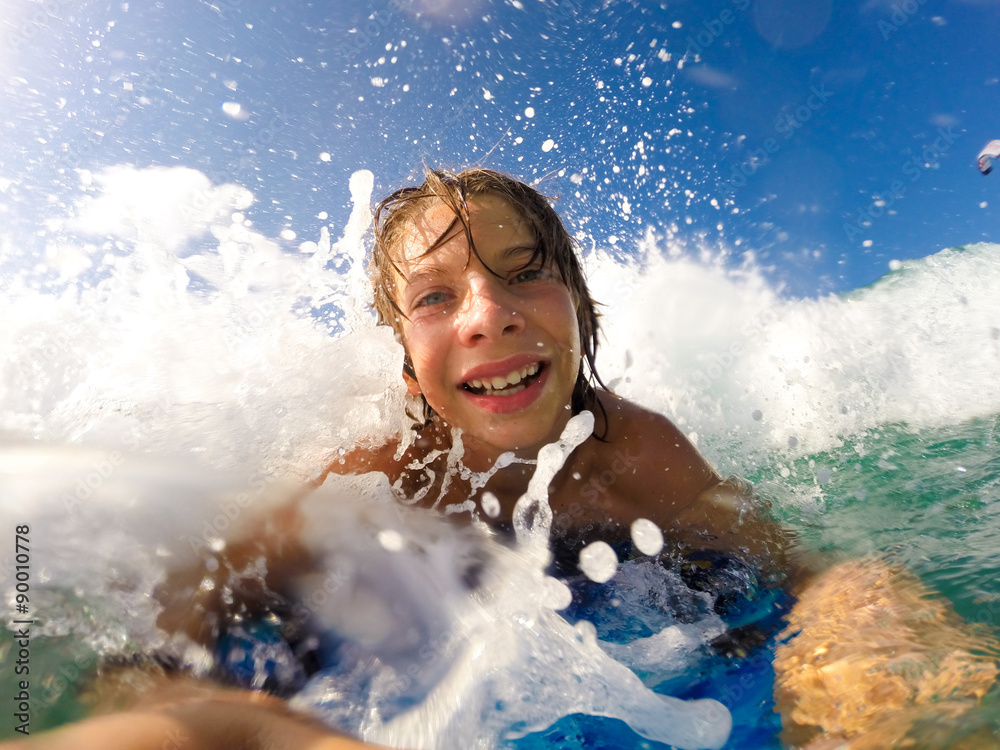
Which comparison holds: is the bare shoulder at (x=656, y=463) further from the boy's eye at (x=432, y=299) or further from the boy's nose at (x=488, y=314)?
the boy's eye at (x=432, y=299)

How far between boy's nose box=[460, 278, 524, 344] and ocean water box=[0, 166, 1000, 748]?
696 mm

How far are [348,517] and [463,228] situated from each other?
1.06 metres

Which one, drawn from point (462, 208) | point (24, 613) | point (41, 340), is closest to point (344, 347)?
point (462, 208)

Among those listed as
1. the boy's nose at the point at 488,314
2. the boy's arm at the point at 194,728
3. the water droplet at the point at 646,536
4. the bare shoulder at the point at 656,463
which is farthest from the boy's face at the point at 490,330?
the boy's arm at the point at 194,728

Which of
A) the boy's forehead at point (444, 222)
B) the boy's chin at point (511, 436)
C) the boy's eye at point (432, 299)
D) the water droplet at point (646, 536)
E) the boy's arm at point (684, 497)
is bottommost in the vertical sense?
the water droplet at point (646, 536)

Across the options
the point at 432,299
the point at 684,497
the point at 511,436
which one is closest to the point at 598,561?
the point at 684,497

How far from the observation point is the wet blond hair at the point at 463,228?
2.15m

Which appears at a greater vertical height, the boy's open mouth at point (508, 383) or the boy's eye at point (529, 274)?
the boy's eye at point (529, 274)

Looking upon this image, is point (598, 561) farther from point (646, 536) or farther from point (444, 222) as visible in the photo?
point (444, 222)

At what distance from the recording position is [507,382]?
1.98 m

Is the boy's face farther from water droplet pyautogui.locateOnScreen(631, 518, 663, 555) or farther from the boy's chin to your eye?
water droplet pyautogui.locateOnScreen(631, 518, 663, 555)

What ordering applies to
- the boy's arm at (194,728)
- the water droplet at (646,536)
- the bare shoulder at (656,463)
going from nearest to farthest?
the boy's arm at (194,728)
the water droplet at (646,536)
the bare shoulder at (656,463)

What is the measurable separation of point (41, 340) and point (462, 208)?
1840 mm

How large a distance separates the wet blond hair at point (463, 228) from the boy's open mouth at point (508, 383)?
0.35 m
